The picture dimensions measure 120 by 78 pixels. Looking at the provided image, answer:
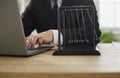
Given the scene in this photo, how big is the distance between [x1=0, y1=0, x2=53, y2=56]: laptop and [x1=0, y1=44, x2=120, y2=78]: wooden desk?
7 cm

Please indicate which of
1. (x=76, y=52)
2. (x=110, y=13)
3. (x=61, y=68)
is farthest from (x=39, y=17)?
(x=110, y=13)

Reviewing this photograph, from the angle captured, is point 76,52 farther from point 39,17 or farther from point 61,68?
point 39,17

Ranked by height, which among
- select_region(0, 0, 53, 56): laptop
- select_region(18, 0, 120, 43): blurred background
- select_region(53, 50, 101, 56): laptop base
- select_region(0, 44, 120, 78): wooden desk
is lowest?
select_region(18, 0, 120, 43): blurred background

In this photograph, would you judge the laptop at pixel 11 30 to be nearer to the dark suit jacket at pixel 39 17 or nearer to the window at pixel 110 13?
the dark suit jacket at pixel 39 17

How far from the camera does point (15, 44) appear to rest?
3.69ft

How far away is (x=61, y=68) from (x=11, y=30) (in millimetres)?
307

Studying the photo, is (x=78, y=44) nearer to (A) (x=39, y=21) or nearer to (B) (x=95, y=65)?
(B) (x=95, y=65)

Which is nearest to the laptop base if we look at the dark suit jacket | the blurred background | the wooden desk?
the wooden desk

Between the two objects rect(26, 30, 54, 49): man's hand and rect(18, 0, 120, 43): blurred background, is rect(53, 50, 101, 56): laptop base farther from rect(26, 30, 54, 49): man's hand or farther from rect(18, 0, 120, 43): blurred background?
rect(18, 0, 120, 43): blurred background

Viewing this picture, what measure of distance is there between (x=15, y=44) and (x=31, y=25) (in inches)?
47.7

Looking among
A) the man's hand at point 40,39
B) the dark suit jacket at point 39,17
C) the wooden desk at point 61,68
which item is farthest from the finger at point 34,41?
the dark suit jacket at point 39,17

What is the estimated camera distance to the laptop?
1055 millimetres

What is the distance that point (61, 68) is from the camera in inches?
35.6

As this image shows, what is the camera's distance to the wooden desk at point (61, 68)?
835mm
